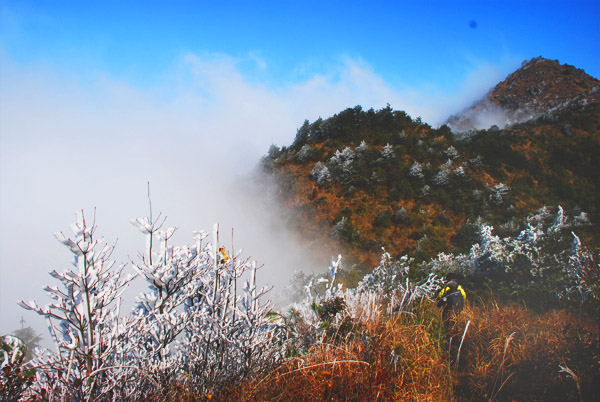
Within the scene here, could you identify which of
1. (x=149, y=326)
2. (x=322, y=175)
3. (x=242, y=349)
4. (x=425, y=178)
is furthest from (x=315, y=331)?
(x=425, y=178)

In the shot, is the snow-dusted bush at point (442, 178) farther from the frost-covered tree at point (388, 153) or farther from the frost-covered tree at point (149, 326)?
the frost-covered tree at point (149, 326)

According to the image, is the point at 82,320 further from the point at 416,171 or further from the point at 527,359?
the point at 416,171

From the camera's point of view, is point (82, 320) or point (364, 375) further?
point (364, 375)

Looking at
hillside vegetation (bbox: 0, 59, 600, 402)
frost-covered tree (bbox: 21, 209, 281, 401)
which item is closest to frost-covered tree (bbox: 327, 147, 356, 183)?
hillside vegetation (bbox: 0, 59, 600, 402)

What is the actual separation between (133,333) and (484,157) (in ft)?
77.2

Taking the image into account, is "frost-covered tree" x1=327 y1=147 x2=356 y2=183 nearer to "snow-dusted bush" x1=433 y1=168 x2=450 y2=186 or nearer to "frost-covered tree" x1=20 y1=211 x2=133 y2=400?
"snow-dusted bush" x1=433 y1=168 x2=450 y2=186

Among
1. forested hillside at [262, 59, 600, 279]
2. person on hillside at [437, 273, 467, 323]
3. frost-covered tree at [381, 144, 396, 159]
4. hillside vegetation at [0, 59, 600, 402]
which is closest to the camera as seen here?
hillside vegetation at [0, 59, 600, 402]

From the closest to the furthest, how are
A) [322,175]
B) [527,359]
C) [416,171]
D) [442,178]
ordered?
[527,359], [442,178], [416,171], [322,175]

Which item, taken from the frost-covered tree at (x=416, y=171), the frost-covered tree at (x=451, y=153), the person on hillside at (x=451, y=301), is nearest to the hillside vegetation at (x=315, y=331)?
the person on hillside at (x=451, y=301)

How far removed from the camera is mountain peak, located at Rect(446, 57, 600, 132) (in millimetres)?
38156

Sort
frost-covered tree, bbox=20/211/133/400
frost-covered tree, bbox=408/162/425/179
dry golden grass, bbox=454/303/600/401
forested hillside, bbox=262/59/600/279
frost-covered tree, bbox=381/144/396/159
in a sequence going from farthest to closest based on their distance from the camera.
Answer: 1. frost-covered tree, bbox=381/144/396/159
2. frost-covered tree, bbox=408/162/425/179
3. forested hillside, bbox=262/59/600/279
4. dry golden grass, bbox=454/303/600/401
5. frost-covered tree, bbox=20/211/133/400

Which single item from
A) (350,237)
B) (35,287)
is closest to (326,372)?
(350,237)

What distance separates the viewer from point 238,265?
2314mm

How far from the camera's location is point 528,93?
4200 cm
